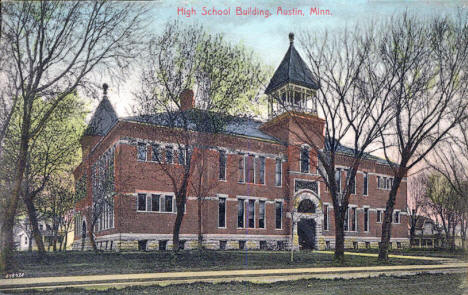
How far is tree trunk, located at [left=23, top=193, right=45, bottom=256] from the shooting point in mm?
10172

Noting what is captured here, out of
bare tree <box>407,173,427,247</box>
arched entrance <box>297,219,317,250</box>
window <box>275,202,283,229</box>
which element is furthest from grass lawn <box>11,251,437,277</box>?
bare tree <box>407,173,427,247</box>

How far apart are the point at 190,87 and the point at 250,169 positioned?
3.43 m

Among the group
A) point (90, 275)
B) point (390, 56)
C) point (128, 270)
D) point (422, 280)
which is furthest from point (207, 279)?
point (390, 56)

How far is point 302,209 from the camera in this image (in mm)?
14539

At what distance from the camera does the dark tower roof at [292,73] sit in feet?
40.5

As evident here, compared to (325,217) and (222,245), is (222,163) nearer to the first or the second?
(222,245)

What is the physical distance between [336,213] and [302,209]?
112 cm

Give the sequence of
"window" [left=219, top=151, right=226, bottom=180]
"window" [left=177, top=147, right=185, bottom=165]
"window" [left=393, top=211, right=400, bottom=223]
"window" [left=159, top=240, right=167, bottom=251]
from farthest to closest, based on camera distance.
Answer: "window" [left=393, top=211, right=400, bottom=223] → "window" [left=219, top=151, right=226, bottom=180] → "window" [left=177, top=147, right=185, bottom=165] → "window" [left=159, top=240, right=167, bottom=251]

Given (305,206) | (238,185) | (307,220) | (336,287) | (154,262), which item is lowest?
(336,287)

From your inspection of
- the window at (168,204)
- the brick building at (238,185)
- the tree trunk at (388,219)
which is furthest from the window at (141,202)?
the tree trunk at (388,219)

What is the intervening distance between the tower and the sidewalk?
4.81 m

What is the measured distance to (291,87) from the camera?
14070 mm

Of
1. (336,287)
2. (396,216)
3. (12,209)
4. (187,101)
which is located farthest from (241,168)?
(12,209)

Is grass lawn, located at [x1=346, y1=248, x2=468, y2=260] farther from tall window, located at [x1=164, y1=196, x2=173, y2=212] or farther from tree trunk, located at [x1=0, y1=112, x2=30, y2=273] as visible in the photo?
tree trunk, located at [x1=0, y1=112, x2=30, y2=273]
